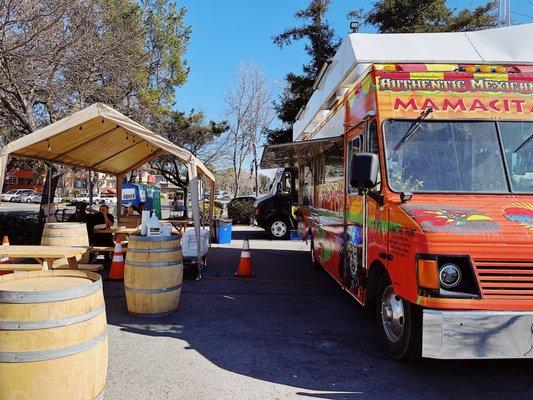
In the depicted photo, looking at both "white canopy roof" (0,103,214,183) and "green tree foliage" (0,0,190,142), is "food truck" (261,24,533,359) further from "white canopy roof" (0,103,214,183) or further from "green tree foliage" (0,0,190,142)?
"green tree foliage" (0,0,190,142)

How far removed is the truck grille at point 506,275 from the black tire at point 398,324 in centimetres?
61

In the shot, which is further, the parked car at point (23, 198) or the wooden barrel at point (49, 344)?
the parked car at point (23, 198)

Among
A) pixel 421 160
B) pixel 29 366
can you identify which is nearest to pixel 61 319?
pixel 29 366

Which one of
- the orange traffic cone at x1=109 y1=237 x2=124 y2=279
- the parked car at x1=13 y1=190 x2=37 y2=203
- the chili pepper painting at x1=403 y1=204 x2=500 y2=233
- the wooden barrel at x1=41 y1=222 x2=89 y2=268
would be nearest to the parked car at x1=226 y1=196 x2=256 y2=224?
the orange traffic cone at x1=109 y1=237 x2=124 y2=279

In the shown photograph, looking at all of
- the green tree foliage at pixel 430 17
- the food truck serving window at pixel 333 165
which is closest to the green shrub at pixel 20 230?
the food truck serving window at pixel 333 165

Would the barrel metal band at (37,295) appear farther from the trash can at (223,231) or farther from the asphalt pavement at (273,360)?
the trash can at (223,231)

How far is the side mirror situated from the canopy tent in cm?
371

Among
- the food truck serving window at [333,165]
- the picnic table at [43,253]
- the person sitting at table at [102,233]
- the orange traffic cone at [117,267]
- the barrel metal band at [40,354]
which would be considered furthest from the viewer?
the person sitting at table at [102,233]

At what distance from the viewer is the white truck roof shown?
586 centimetres

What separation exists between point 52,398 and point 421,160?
3514 millimetres

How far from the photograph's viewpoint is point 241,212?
67.9ft

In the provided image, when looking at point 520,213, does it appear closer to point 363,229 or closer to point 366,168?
point 366,168

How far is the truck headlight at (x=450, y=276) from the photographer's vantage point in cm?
342

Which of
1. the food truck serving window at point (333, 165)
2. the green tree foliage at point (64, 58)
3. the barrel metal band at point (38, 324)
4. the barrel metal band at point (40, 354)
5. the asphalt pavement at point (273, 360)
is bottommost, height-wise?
the asphalt pavement at point (273, 360)
